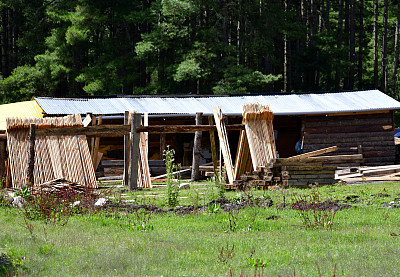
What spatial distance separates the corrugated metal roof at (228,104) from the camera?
25.4 metres

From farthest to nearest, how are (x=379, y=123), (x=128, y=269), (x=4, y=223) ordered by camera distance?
(x=379, y=123) → (x=4, y=223) → (x=128, y=269)

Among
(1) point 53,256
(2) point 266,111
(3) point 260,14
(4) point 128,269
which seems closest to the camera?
(4) point 128,269

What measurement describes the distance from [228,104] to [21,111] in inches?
378

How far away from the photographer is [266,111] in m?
18.2

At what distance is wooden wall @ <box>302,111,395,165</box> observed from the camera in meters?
26.6

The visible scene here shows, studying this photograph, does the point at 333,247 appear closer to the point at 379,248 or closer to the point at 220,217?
the point at 379,248

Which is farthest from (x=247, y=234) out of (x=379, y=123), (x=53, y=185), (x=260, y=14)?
(x=260, y=14)

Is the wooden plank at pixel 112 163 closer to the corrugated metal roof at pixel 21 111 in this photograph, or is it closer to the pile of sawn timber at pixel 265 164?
the corrugated metal roof at pixel 21 111

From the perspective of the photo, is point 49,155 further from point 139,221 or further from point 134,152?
point 139,221

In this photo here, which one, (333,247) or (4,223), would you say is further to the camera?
(4,223)

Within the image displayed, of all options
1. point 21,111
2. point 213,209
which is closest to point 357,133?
point 21,111

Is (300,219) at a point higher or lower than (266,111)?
lower

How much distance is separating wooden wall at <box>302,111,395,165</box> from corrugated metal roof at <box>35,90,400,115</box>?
59cm

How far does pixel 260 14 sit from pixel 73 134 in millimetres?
29846
